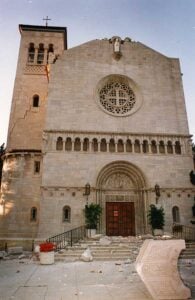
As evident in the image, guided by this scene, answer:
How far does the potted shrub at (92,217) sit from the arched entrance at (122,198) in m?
1.45

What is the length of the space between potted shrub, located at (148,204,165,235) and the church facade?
99 cm

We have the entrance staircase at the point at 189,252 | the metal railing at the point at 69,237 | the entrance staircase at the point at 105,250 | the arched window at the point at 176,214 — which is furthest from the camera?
the arched window at the point at 176,214

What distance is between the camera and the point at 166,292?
511 cm

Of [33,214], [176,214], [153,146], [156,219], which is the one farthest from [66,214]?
[153,146]

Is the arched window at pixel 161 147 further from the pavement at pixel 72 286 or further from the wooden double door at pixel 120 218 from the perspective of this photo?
the pavement at pixel 72 286

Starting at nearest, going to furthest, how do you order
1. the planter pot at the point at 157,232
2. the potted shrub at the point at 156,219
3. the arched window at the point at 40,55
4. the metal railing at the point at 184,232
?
1. the planter pot at the point at 157,232
2. the potted shrub at the point at 156,219
3. the metal railing at the point at 184,232
4. the arched window at the point at 40,55

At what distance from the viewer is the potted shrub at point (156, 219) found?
16641mm

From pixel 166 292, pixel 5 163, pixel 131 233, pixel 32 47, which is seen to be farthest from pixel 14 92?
pixel 166 292

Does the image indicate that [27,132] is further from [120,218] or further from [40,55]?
[120,218]

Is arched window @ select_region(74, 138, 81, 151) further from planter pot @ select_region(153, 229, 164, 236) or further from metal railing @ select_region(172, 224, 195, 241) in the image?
metal railing @ select_region(172, 224, 195, 241)

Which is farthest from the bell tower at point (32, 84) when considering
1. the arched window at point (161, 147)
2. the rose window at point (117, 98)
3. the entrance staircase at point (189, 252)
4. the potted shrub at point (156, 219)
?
the entrance staircase at point (189, 252)

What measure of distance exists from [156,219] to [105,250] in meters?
4.90

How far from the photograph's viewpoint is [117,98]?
21.9 metres

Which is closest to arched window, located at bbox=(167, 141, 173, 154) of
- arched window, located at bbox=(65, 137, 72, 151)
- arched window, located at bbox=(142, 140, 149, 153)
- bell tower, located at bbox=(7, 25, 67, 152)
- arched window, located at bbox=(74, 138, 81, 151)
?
arched window, located at bbox=(142, 140, 149, 153)
